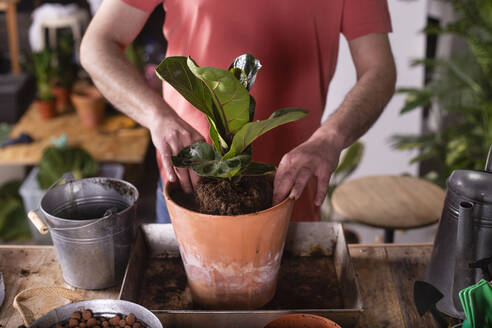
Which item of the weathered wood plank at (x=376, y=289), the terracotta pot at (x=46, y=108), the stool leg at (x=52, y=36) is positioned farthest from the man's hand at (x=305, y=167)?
the stool leg at (x=52, y=36)

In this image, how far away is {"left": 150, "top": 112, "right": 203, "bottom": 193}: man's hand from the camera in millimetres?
954

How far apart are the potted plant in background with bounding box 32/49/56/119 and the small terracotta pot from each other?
9.46ft

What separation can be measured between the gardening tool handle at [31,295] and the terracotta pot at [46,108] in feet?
8.44

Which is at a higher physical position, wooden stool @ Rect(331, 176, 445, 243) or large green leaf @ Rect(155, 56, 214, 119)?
large green leaf @ Rect(155, 56, 214, 119)

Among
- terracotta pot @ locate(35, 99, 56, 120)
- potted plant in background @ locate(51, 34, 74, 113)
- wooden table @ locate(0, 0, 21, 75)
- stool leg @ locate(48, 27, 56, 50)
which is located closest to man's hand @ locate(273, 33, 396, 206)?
terracotta pot @ locate(35, 99, 56, 120)

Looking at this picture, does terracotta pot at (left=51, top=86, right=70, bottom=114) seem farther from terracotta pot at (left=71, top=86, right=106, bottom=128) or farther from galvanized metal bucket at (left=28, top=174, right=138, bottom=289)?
galvanized metal bucket at (left=28, top=174, right=138, bottom=289)

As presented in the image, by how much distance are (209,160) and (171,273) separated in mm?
325

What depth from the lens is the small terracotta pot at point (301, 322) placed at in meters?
0.81

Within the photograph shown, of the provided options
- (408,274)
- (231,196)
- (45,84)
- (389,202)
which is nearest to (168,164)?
(231,196)

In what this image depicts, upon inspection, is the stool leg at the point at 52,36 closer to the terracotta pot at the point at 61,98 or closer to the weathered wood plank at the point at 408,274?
the terracotta pot at the point at 61,98

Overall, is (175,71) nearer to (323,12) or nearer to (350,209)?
(323,12)

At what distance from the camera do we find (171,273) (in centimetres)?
108

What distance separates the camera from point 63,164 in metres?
2.65

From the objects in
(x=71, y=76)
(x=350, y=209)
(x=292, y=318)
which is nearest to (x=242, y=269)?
(x=292, y=318)
